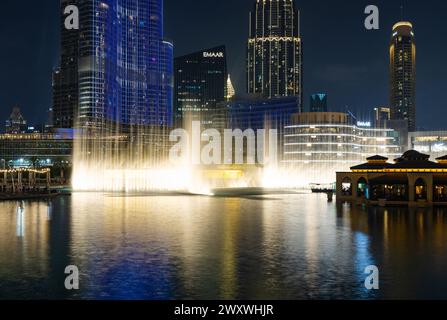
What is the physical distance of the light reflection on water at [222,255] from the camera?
30.1m

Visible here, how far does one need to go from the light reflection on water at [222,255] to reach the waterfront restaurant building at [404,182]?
527 inches

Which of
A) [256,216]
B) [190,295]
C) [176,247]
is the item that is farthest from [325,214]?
[190,295]

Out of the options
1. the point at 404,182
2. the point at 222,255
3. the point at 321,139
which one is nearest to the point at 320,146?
the point at 321,139

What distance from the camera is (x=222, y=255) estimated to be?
132 ft

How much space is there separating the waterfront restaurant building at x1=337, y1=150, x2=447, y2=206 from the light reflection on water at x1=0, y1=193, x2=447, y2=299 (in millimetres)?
13392

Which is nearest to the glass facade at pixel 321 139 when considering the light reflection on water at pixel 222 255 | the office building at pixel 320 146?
the office building at pixel 320 146

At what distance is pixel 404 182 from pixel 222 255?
50.4 meters

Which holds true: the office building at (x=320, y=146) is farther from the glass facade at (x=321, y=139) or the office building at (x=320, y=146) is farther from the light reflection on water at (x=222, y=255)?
the light reflection on water at (x=222, y=255)

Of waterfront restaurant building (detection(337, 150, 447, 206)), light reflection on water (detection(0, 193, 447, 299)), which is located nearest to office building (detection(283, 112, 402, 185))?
waterfront restaurant building (detection(337, 150, 447, 206))

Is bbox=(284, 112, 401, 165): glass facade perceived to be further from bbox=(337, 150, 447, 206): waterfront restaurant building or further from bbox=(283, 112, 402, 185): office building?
bbox=(337, 150, 447, 206): waterfront restaurant building

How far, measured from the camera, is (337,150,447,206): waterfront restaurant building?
81688mm

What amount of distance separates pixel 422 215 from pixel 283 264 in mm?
37805

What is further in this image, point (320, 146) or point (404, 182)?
point (320, 146)

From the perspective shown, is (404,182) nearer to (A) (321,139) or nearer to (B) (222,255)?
(B) (222,255)
